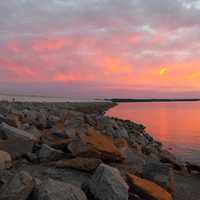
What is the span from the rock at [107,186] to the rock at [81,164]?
809 millimetres

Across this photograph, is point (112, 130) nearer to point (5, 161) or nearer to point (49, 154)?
point (49, 154)

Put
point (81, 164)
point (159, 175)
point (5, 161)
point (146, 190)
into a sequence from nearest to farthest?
point (146, 190) < point (5, 161) < point (81, 164) < point (159, 175)

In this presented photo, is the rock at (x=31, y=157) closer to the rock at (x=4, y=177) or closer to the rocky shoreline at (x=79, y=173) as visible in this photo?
the rocky shoreline at (x=79, y=173)

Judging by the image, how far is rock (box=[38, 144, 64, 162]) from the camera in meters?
6.09

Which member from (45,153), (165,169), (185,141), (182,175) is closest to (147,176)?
(165,169)

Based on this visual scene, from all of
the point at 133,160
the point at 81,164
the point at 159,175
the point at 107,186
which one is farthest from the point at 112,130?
the point at 107,186

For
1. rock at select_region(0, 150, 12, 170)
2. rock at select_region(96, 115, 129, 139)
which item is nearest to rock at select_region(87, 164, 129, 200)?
rock at select_region(0, 150, 12, 170)

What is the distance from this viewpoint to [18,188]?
3988 mm

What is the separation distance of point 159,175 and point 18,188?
8.40 feet

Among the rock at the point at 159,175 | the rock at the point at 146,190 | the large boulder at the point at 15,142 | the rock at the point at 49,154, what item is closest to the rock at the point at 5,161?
the large boulder at the point at 15,142

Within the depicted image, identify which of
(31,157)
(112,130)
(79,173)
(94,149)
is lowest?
(112,130)

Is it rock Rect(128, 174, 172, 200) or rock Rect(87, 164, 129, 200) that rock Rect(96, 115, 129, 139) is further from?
rock Rect(87, 164, 129, 200)

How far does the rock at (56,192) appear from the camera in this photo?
13.0 ft

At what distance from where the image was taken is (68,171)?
551 cm
